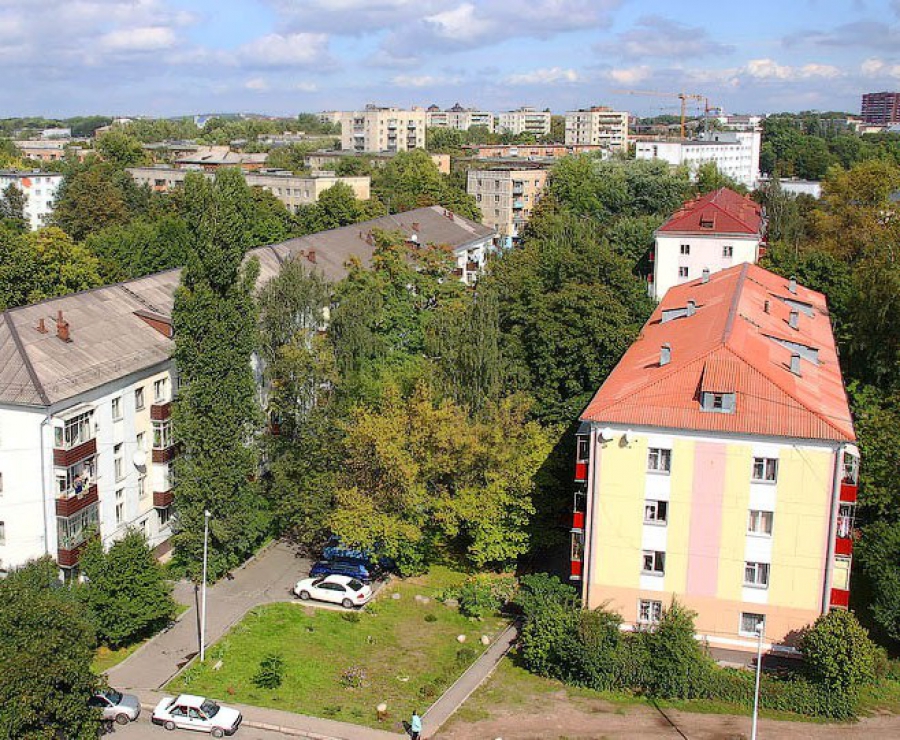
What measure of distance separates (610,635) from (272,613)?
12082 mm

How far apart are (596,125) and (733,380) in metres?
167

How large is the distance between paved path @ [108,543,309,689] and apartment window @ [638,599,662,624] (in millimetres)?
13036

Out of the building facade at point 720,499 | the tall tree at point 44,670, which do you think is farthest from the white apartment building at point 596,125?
the tall tree at point 44,670

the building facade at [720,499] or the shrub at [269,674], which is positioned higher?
the building facade at [720,499]

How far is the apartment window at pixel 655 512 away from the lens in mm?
29547

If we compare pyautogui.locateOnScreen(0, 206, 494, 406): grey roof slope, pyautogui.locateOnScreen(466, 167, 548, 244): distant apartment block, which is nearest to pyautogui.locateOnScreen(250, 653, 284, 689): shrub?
pyautogui.locateOnScreen(0, 206, 494, 406): grey roof slope

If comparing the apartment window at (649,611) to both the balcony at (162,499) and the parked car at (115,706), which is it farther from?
the balcony at (162,499)

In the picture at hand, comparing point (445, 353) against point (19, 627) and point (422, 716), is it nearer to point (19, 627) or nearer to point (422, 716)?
point (422, 716)

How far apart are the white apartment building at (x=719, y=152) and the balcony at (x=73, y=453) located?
94167mm

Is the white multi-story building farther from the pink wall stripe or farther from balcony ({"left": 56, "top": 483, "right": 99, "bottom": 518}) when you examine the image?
the pink wall stripe

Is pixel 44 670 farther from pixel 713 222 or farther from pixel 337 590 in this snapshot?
pixel 713 222

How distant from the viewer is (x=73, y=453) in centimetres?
3144

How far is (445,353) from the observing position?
41.8m

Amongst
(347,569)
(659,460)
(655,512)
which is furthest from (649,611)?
(347,569)
